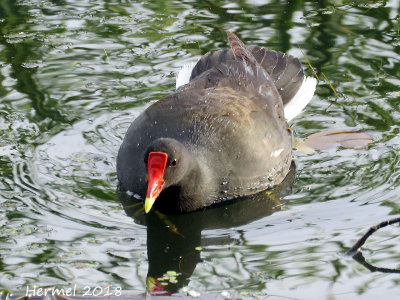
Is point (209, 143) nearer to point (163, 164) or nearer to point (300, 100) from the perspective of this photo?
point (163, 164)

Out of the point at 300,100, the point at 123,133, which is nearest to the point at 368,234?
the point at 300,100

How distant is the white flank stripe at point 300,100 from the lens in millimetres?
7695

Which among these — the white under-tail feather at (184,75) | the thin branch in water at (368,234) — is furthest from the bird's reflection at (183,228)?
Answer: the white under-tail feather at (184,75)

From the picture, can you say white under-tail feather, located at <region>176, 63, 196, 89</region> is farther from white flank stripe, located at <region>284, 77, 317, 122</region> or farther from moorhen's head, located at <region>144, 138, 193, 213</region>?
moorhen's head, located at <region>144, 138, 193, 213</region>

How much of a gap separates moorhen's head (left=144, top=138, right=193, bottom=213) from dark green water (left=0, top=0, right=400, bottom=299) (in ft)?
1.20

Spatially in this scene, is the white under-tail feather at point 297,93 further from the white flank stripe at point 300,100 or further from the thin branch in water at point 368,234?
the thin branch in water at point 368,234

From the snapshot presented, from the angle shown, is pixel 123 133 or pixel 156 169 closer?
pixel 156 169

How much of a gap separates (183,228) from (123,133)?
154 cm

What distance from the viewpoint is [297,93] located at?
7.77m

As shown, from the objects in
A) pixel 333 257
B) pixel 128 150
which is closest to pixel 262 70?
pixel 128 150

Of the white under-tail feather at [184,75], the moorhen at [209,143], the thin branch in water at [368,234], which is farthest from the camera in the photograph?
the white under-tail feather at [184,75]

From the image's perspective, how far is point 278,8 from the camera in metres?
9.96

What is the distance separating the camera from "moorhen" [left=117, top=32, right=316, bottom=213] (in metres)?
6.07

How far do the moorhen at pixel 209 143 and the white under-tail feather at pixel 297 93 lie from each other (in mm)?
365
